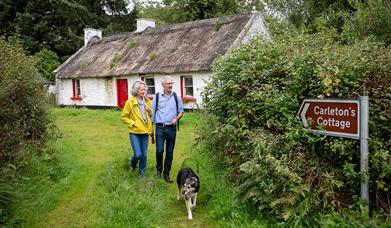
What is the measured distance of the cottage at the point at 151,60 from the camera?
58.5ft

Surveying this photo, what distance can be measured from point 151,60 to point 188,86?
10.3 feet

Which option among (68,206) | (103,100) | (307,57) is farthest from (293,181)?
(103,100)

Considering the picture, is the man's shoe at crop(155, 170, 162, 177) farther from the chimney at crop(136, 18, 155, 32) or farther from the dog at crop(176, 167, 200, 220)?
the chimney at crop(136, 18, 155, 32)

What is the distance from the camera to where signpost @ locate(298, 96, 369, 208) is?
3750 mm

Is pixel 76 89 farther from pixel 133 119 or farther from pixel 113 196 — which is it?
pixel 113 196

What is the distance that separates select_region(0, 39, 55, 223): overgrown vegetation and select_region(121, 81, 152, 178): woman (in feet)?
5.76

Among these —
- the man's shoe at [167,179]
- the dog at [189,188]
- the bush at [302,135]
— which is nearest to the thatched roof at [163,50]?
the man's shoe at [167,179]

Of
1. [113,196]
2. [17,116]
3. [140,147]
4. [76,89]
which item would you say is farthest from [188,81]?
[113,196]

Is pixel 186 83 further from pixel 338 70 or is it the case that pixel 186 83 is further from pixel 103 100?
pixel 338 70

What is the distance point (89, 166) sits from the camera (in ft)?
25.8

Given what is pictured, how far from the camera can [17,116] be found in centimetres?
592

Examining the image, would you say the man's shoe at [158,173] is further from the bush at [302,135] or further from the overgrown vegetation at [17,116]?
the overgrown vegetation at [17,116]

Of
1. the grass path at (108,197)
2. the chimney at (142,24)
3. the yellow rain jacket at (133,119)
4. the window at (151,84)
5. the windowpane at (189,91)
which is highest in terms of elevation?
the chimney at (142,24)

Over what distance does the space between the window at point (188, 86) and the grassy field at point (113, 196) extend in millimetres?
9627
